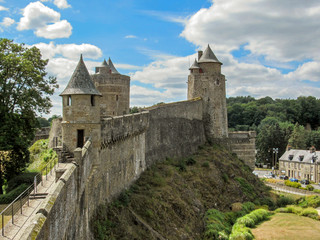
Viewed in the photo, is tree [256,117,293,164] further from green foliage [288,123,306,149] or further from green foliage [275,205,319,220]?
green foliage [275,205,319,220]

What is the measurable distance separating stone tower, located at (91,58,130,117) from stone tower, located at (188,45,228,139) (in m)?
10.9

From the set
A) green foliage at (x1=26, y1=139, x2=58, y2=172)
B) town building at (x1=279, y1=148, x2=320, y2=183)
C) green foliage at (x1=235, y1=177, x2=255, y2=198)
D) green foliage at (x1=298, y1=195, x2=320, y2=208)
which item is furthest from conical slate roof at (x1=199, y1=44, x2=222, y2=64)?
town building at (x1=279, y1=148, x2=320, y2=183)

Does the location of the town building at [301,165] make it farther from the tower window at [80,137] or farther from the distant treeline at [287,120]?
the tower window at [80,137]

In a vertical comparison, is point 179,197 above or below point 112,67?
below

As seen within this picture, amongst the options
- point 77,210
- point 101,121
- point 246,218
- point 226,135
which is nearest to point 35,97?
point 101,121

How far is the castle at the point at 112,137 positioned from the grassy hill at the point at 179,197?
975 mm

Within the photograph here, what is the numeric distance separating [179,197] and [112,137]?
10380 millimetres

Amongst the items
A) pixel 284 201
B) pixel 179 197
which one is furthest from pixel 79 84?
pixel 284 201

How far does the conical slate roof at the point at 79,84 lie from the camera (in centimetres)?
1767

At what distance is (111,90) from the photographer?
36531mm

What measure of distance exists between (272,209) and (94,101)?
30.4m

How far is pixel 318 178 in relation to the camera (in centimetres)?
6850

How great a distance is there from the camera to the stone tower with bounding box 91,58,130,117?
36375 millimetres

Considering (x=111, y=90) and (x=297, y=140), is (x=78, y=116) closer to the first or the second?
(x=111, y=90)
